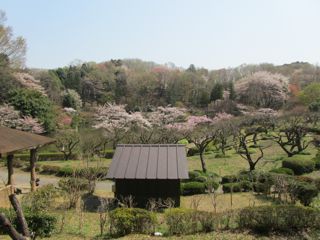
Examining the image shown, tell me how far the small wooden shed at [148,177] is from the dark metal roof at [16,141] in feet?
12.0

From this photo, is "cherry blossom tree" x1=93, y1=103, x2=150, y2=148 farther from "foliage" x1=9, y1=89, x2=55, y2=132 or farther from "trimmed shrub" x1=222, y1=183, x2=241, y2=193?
"trimmed shrub" x1=222, y1=183, x2=241, y2=193

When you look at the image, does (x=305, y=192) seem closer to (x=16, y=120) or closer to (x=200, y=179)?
(x=200, y=179)

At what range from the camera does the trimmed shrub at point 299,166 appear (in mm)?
22797

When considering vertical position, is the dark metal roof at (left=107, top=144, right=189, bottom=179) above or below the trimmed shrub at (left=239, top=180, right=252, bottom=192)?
above

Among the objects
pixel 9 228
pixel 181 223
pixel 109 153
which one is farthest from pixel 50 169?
pixel 9 228

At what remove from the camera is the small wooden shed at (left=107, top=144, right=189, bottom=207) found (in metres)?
16.4

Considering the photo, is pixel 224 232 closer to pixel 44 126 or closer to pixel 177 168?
pixel 177 168

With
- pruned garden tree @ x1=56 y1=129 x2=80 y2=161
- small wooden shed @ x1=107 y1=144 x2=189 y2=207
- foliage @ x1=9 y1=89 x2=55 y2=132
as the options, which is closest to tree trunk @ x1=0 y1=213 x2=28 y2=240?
small wooden shed @ x1=107 y1=144 x2=189 y2=207

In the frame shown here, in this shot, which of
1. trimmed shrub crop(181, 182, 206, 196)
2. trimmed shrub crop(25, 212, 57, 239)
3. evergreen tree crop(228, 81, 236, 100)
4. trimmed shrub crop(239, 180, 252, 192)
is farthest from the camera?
evergreen tree crop(228, 81, 236, 100)

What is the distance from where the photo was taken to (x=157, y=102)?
62.2 m

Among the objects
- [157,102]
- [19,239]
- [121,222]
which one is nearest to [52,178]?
[121,222]

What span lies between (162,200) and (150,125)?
87.9ft

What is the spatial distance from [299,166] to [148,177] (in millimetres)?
10829

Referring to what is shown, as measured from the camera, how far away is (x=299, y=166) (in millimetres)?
22797
